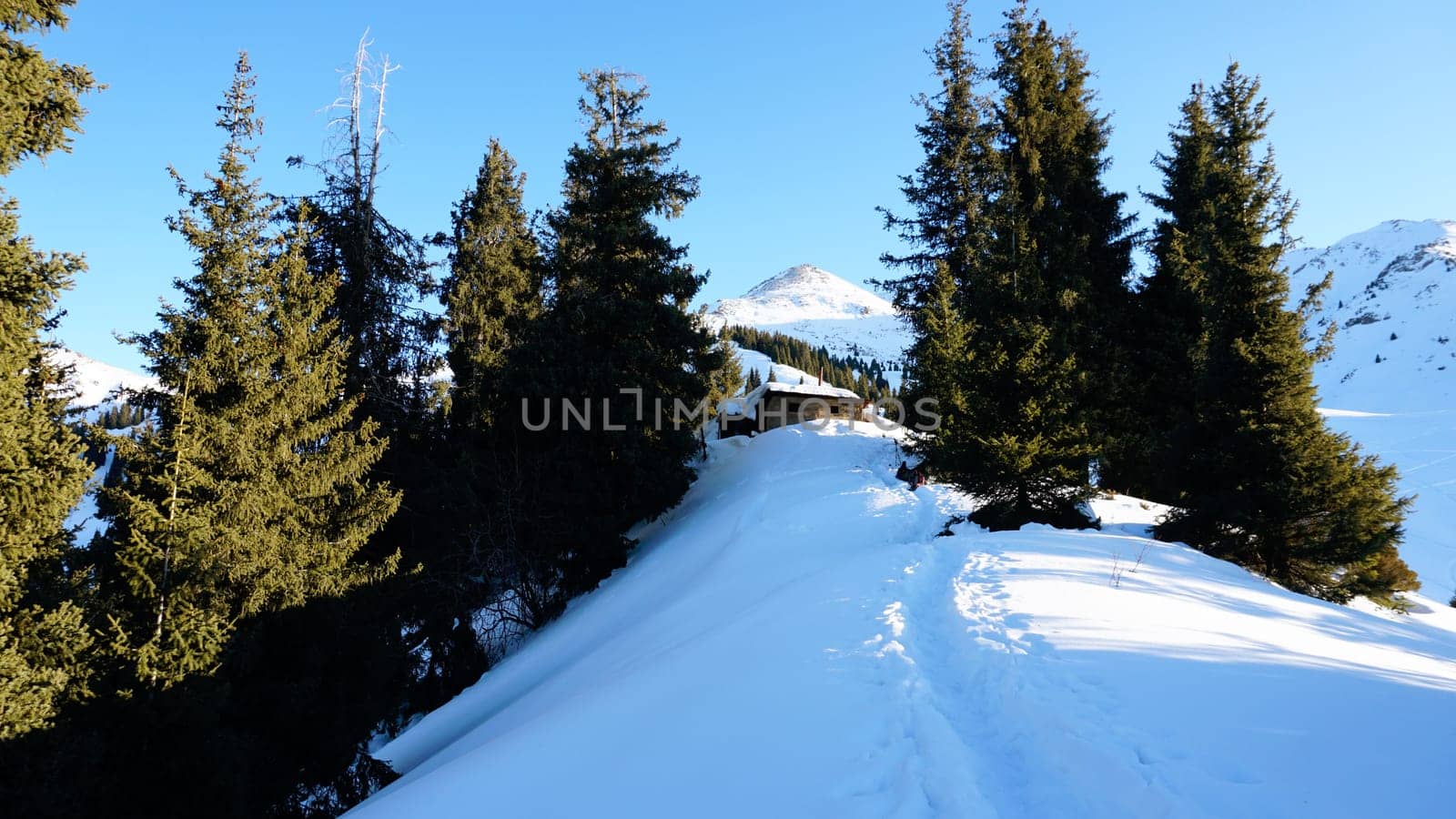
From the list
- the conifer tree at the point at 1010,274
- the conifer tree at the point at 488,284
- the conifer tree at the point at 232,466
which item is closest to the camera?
the conifer tree at the point at 232,466

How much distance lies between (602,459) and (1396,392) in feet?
323

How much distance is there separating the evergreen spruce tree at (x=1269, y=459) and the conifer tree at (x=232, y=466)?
17278 mm

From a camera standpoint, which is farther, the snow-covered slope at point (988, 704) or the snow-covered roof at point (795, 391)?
the snow-covered roof at point (795, 391)

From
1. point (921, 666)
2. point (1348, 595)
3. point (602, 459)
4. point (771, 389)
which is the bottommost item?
point (1348, 595)

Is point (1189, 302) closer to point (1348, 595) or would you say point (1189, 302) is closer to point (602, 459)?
point (1348, 595)

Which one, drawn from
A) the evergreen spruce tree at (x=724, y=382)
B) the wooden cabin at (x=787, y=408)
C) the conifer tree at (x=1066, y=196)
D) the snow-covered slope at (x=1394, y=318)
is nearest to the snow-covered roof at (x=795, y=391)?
the wooden cabin at (x=787, y=408)

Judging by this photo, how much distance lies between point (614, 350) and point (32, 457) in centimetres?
1271

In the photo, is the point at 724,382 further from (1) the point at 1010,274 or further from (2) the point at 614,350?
(1) the point at 1010,274

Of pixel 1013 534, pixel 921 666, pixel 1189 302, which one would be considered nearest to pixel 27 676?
pixel 921 666

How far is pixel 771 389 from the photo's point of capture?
112 feet

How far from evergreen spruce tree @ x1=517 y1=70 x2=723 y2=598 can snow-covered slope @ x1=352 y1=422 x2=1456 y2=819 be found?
6983 millimetres

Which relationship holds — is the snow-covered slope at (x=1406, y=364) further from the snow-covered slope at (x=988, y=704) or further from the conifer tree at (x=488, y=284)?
the conifer tree at (x=488, y=284)

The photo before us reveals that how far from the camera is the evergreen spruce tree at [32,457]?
6.85 metres

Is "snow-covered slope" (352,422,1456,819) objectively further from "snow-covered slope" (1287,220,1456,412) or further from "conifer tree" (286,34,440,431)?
"snow-covered slope" (1287,220,1456,412)
